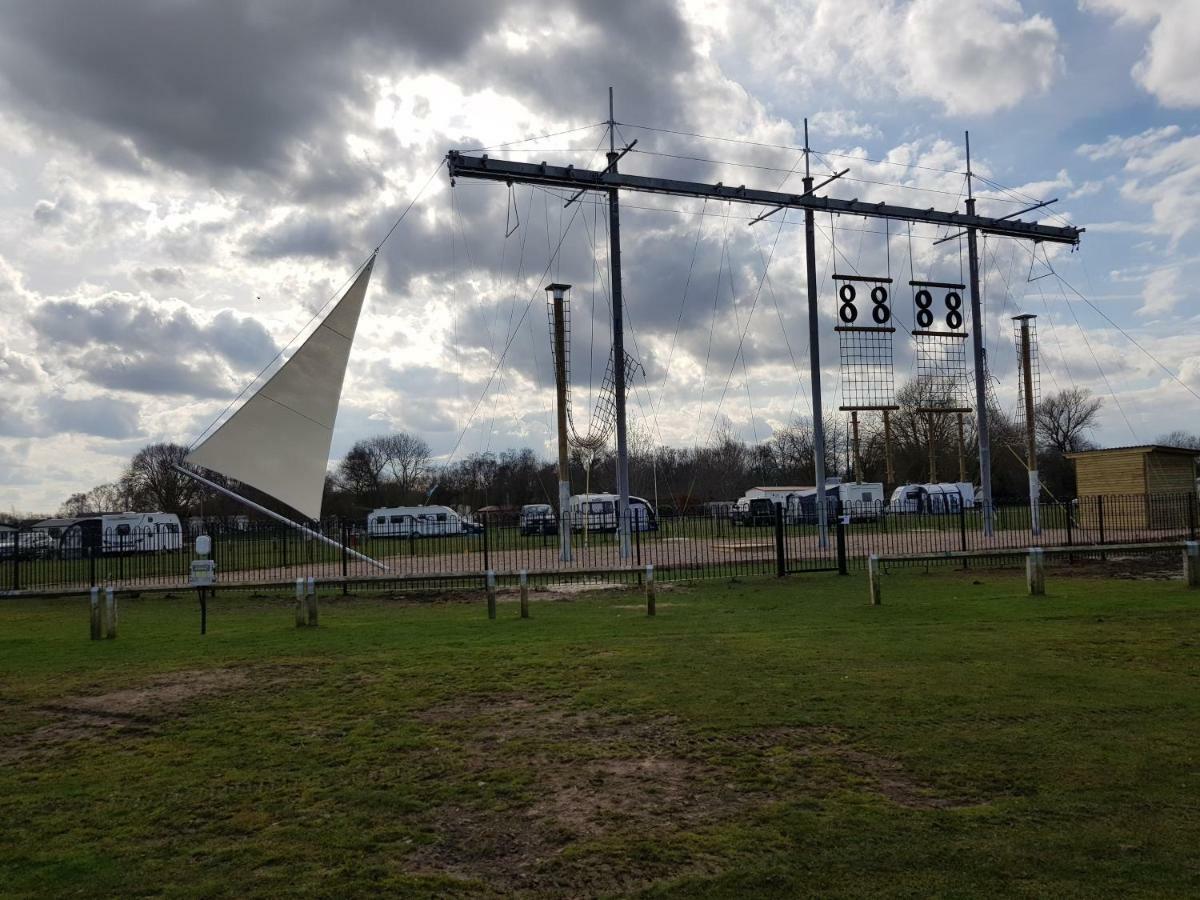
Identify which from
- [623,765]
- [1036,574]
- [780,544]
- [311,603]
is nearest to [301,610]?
[311,603]

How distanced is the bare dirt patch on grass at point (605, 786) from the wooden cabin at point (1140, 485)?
921 inches

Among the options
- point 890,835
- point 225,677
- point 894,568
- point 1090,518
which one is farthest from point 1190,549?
point 1090,518

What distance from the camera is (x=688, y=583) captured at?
17.2 metres

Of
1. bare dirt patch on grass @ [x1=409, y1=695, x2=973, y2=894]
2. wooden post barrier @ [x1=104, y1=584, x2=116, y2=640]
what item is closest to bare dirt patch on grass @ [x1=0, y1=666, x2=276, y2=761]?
bare dirt patch on grass @ [x1=409, y1=695, x2=973, y2=894]

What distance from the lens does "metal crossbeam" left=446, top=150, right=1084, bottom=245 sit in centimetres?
2073

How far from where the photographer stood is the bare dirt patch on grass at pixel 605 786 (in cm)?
389

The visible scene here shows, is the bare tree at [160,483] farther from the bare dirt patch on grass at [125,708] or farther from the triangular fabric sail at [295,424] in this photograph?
the bare dirt patch on grass at [125,708]

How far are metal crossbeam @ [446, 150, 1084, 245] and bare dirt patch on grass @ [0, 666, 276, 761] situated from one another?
1494cm

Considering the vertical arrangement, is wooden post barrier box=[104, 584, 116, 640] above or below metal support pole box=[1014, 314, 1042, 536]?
below

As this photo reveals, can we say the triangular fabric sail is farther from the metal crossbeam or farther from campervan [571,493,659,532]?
campervan [571,493,659,532]

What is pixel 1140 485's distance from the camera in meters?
27.1

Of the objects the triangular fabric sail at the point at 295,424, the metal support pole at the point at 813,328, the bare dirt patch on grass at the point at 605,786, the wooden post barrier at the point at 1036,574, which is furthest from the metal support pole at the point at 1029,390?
the bare dirt patch on grass at the point at 605,786

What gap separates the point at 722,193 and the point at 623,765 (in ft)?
68.1

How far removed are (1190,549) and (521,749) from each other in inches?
491
